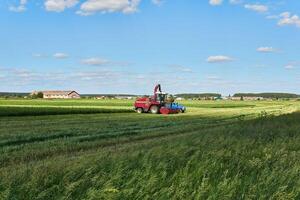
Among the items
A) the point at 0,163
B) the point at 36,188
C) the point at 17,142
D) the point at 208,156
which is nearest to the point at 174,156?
the point at 208,156

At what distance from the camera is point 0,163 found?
41.3 feet

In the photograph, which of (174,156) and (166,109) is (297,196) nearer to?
(174,156)

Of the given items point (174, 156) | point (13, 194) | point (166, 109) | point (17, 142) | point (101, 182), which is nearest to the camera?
point (13, 194)

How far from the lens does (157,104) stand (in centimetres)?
4981

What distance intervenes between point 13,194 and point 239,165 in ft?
11.8

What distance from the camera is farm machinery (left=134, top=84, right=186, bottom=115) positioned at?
49484 millimetres

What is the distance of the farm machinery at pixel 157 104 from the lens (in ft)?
162

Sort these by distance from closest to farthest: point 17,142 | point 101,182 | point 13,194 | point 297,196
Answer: point 13,194 → point 101,182 → point 297,196 → point 17,142

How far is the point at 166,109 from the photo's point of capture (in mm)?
48438

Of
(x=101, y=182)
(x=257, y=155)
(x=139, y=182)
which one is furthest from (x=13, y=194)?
(x=257, y=155)

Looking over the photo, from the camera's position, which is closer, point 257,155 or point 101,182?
point 101,182

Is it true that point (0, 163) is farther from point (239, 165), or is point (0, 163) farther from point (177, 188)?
point (177, 188)

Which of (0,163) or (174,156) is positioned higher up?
(174,156)

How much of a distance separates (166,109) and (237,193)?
140 feet
